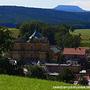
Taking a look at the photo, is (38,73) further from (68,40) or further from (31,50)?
(68,40)

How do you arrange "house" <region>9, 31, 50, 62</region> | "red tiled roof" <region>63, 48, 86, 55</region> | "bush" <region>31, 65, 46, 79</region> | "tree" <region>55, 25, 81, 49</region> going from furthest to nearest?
"tree" <region>55, 25, 81, 49</region> → "red tiled roof" <region>63, 48, 86, 55</region> → "house" <region>9, 31, 50, 62</region> → "bush" <region>31, 65, 46, 79</region>

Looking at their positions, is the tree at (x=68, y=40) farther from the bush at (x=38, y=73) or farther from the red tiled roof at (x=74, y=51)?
the bush at (x=38, y=73)

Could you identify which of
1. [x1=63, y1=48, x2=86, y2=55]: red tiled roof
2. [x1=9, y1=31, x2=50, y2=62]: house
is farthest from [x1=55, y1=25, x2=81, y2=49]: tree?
[x1=9, y1=31, x2=50, y2=62]: house

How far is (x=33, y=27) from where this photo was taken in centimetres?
10200

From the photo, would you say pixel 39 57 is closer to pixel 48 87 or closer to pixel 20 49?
pixel 20 49

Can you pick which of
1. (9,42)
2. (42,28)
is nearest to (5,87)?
(9,42)

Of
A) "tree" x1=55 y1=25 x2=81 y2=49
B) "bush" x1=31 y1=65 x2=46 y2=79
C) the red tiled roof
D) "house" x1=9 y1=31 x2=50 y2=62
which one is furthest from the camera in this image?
"tree" x1=55 y1=25 x2=81 y2=49

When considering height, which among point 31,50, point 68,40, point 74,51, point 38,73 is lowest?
point 74,51

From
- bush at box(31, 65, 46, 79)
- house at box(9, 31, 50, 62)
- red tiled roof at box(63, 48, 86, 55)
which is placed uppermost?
bush at box(31, 65, 46, 79)

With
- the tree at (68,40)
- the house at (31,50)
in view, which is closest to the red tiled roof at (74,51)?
the tree at (68,40)

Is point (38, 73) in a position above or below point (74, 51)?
above

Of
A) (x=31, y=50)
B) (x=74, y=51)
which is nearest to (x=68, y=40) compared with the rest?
(x=74, y=51)

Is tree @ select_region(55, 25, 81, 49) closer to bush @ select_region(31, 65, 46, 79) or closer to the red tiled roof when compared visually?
the red tiled roof

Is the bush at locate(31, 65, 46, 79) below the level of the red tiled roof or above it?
above
